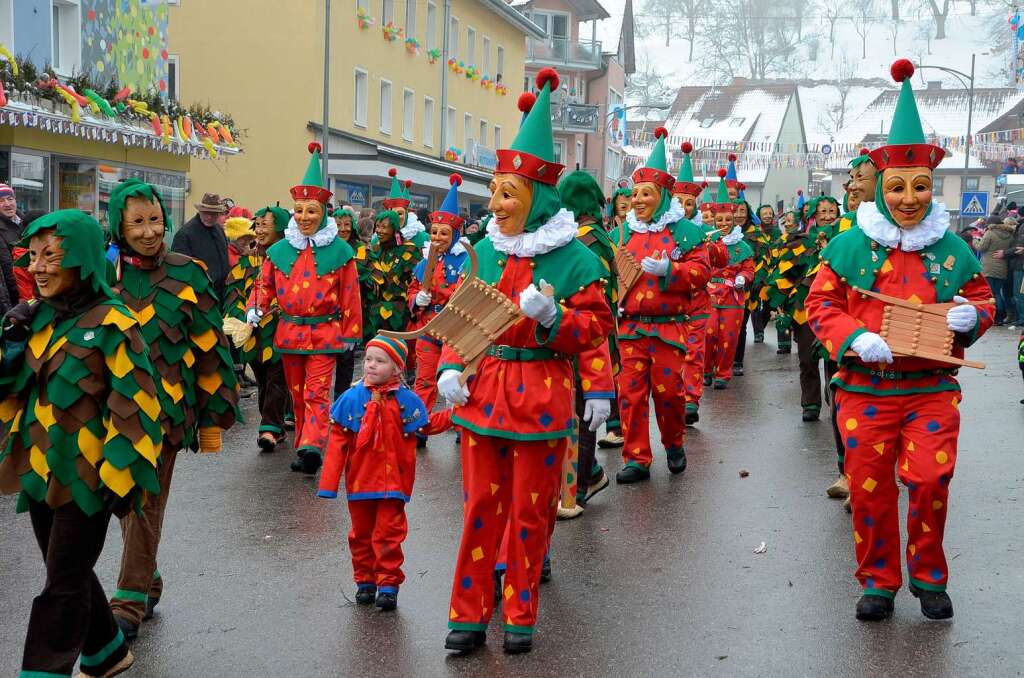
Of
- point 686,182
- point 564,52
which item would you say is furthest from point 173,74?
point 564,52

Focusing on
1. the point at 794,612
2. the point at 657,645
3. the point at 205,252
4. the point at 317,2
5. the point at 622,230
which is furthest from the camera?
the point at 317,2

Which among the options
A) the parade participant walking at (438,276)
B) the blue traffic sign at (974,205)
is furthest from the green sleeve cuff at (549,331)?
the blue traffic sign at (974,205)

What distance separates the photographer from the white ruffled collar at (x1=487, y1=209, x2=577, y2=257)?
5656 millimetres

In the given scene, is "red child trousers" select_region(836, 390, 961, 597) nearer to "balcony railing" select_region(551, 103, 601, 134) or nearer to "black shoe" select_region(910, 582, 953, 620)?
"black shoe" select_region(910, 582, 953, 620)

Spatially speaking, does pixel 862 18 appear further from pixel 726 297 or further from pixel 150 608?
pixel 150 608

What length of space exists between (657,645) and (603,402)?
113 centimetres

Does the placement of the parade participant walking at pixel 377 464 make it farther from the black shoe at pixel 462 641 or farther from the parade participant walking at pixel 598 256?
the parade participant walking at pixel 598 256

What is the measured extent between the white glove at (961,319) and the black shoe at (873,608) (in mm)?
1343

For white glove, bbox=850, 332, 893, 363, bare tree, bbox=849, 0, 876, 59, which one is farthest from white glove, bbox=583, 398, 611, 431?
bare tree, bbox=849, 0, 876, 59

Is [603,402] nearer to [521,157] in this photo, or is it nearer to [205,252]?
[521,157]

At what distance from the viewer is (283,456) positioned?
33.8 ft

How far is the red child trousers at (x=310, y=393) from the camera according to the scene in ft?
31.3

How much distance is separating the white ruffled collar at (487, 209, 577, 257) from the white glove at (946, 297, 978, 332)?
1.80 meters

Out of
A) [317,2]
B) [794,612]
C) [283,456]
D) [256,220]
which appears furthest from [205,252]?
[317,2]
